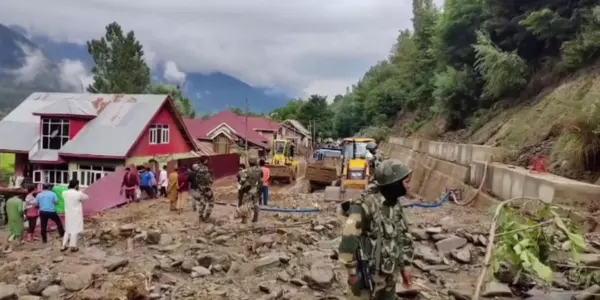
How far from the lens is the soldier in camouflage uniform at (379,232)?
4066 millimetres

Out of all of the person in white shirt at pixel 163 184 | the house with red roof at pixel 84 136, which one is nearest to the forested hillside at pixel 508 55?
the person in white shirt at pixel 163 184

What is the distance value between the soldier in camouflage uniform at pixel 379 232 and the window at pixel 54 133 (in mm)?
24841

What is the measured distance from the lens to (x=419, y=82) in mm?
43562

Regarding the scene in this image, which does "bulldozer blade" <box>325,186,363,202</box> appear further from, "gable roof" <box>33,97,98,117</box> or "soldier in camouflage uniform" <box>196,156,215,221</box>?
"gable roof" <box>33,97,98,117</box>

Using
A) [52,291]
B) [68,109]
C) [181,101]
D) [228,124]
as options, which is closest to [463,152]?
[52,291]

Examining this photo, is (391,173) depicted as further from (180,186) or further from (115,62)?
(115,62)

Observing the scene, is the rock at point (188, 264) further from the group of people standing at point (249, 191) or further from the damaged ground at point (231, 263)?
the group of people standing at point (249, 191)

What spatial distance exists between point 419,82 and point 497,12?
19960 mm

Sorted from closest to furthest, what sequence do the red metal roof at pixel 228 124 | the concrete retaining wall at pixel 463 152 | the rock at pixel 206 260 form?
1. the rock at pixel 206 260
2. the concrete retaining wall at pixel 463 152
3. the red metal roof at pixel 228 124

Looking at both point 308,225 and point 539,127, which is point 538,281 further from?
point 539,127

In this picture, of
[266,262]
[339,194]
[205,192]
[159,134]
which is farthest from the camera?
[159,134]

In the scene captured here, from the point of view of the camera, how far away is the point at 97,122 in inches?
1027

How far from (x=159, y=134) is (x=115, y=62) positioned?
71.6 ft

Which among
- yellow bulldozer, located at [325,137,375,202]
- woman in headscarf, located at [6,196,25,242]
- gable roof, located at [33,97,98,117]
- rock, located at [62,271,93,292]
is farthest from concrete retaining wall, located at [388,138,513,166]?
gable roof, located at [33,97,98,117]
